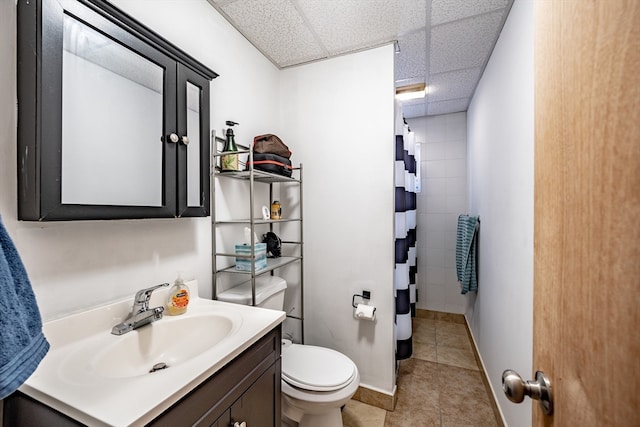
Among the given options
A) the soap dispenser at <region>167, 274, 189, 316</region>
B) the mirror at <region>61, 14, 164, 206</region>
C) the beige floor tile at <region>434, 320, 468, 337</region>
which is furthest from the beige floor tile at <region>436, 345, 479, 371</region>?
the mirror at <region>61, 14, 164, 206</region>

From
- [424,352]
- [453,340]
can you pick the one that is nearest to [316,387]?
[424,352]

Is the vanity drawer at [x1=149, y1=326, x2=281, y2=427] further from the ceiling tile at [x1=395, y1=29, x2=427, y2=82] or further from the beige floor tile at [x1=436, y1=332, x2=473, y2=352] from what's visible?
the beige floor tile at [x1=436, y1=332, x2=473, y2=352]

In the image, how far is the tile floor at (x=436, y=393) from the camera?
1613 millimetres

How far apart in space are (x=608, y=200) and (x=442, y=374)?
2208mm

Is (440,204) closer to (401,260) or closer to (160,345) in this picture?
(401,260)

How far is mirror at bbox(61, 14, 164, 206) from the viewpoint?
817 mm

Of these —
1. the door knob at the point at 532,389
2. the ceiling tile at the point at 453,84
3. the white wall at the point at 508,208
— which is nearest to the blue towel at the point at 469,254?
the white wall at the point at 508,208

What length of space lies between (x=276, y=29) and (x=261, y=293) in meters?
1.53

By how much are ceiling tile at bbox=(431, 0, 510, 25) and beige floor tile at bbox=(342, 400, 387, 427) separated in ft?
7.71

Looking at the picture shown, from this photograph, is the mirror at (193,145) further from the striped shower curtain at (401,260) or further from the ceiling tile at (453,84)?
the ceiling tile at (453,84)

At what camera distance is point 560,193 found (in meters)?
0.46

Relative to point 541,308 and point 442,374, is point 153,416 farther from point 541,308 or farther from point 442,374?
point 442,374

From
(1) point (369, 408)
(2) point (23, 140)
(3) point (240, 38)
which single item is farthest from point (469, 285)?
(2) point (23, 140)

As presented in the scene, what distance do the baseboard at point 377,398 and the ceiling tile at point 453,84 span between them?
236cm
